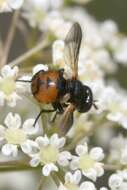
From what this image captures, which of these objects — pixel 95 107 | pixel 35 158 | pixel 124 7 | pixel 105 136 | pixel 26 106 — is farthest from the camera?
pixel 124 7

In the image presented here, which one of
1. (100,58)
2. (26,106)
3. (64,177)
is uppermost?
(100,58)

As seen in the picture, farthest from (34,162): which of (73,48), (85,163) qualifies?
(73,48)

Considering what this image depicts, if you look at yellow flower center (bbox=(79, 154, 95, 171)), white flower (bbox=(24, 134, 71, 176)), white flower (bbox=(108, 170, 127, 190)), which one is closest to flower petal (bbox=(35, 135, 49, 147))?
white flower (bbox=(24, 134, 71, 176))

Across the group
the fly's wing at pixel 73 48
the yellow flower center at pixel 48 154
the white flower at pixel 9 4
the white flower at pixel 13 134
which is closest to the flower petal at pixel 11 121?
the white flower at pixel 13 134

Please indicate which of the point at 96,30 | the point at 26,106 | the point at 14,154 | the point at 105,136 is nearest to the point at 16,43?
the point at 105,136

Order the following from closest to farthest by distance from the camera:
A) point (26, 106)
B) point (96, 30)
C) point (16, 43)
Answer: point (26, 106) < point (96, 30) < point (16, 43)

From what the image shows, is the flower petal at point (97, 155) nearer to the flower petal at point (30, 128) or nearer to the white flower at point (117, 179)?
the white flower at point (117, 179)

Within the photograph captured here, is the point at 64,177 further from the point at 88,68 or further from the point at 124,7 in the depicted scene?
the point at 124,7
